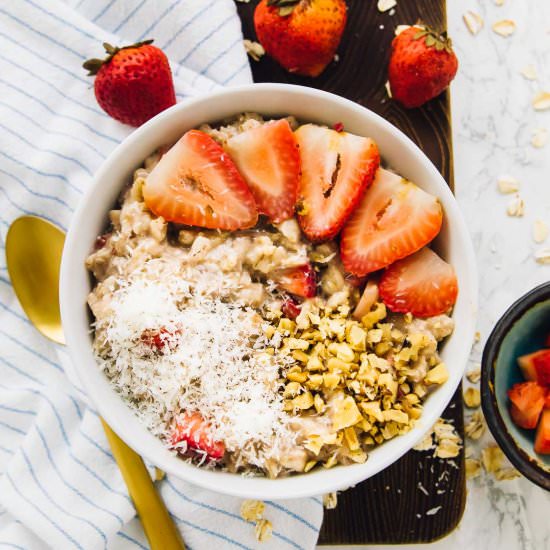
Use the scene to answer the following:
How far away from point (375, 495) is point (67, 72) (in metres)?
1.20

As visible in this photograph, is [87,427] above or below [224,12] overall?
below

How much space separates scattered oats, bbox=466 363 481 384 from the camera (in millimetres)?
1747

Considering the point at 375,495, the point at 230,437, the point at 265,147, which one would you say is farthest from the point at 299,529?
the point at 265,147

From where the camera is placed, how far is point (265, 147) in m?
1.35

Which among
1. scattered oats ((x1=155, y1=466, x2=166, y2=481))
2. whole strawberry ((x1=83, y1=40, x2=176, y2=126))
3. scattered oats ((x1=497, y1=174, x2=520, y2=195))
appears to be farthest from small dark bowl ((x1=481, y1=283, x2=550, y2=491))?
whole strawberry ((x1=83, y1=40, x2=176, y2=126))

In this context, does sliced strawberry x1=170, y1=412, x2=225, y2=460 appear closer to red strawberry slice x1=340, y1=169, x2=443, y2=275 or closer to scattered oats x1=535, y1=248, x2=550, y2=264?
red strawberry slice x1=340, y1=169, x2=443, y2=275

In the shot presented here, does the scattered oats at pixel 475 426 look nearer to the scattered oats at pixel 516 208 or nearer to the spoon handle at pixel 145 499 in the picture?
the scattered oats at pixel 516 208

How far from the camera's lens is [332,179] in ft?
4.46

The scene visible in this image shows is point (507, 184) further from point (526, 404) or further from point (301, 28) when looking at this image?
point (301, 28)

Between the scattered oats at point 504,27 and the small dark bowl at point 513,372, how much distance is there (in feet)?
2.27

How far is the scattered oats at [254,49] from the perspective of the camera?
5.38ft

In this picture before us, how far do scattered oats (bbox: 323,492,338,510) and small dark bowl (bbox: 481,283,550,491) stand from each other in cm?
39

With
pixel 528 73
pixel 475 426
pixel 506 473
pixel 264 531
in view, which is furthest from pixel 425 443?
pixel 528 73

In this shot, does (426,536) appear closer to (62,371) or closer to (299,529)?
(299,529)
